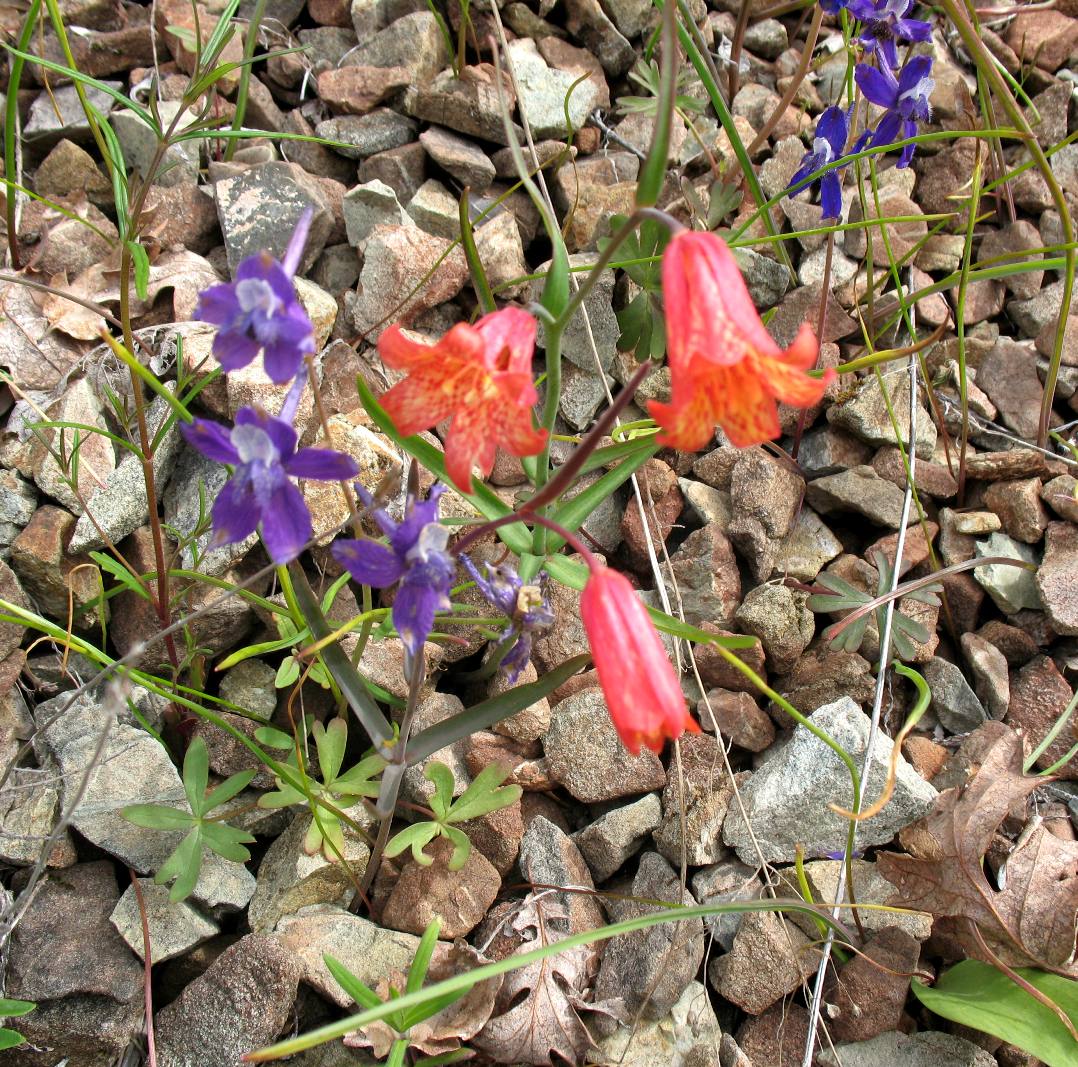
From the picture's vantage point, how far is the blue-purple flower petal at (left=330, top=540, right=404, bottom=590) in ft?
4.75

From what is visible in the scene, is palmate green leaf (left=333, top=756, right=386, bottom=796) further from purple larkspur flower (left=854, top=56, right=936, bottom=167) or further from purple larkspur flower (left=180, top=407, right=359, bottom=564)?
purple larkspur flower (left=854, top=56, right=936, bottom=167)

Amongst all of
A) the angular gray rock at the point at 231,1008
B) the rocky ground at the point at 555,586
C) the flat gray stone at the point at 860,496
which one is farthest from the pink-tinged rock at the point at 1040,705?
the angular gray rock at the point at 231,1008

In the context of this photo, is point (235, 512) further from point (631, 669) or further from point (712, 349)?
point (712, 349)

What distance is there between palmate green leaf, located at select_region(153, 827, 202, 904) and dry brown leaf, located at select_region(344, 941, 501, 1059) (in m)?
0.42

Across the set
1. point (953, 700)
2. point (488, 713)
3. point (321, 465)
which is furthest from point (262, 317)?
point (953, 700)

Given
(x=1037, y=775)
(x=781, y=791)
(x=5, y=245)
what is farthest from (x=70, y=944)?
(x=1037, y=775)

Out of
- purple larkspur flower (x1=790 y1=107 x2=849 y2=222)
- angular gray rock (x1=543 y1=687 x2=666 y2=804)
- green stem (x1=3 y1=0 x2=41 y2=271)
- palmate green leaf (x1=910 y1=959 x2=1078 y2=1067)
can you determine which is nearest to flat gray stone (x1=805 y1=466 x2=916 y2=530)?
purple larkspur flower (x1=790 y1=107 x2=849 y2=222)

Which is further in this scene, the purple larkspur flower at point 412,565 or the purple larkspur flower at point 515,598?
the purple larkspur flower at point 515,598

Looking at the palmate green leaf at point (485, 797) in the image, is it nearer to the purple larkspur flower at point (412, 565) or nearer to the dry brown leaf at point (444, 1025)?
the dry brown leaf at point (444, 1025)

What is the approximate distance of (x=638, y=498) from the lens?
2.28 meters

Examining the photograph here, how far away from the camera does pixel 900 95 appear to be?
2.65 metres

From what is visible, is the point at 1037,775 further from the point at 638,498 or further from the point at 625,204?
the point at 625,204

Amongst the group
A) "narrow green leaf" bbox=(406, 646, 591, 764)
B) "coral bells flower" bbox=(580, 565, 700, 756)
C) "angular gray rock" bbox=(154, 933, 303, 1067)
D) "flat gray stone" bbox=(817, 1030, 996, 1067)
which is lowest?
"flat gray stone" bbox=(817, 1030, 996, 1067)

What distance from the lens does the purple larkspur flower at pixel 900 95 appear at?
2.61 m
